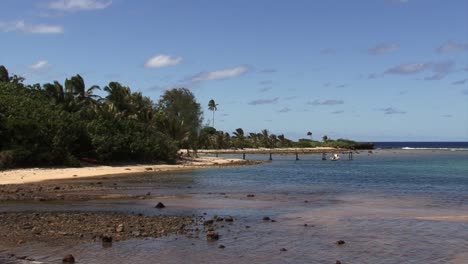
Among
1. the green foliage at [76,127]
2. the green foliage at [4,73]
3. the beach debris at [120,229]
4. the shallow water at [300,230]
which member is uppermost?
the green foliage at [4,73]

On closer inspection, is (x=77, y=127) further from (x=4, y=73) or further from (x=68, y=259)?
(x=68, y=259)

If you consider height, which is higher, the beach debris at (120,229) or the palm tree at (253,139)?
the palm tree at (253,139)

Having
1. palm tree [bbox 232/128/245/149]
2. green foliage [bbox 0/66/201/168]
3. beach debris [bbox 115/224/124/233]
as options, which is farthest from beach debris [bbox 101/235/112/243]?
palm tree [bbox 232/128/245/149]

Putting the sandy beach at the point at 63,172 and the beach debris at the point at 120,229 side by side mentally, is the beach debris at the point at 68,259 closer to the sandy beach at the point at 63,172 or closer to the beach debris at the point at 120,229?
the beach debris at the point at 120,229

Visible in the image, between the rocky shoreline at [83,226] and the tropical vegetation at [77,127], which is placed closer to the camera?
the rocky shoreline at [83,226]

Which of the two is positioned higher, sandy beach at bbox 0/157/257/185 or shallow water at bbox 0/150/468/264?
sandy beach at bbox 0/157/257/185

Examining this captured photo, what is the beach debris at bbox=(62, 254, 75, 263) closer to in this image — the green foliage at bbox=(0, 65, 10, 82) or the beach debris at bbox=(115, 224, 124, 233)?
the beach debris at bbox=(115, 224, 124, 233)

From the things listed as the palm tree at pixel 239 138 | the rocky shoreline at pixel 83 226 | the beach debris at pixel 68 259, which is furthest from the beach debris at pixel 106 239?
the palm tree at pixel 239 138

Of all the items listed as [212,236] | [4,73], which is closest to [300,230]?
[212,236]

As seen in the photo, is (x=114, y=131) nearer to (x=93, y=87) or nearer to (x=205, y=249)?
(x=93, y=87)

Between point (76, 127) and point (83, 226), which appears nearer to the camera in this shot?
point (83, 226)

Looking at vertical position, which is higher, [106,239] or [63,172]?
[63,172]

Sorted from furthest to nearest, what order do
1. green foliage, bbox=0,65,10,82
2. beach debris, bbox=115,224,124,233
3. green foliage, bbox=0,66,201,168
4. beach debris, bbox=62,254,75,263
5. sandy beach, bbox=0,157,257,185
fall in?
green foliage, bbox=0,65,10,82
green foliage, bbox=0,66,201,168
sandy beach, bbox=0,157,257,185
beach debris, bbox=115,224,124,233
beach debris, bbox=62,254,75,263

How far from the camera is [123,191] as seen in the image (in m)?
35.2
